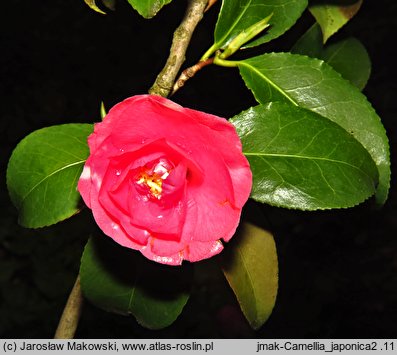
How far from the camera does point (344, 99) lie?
0.81 metres

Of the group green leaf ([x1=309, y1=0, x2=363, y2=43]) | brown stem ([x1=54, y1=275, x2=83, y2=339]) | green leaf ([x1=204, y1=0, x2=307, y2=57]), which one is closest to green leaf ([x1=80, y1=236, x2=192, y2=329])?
brown stem ([x1=54, y1=275, x2=83, y2=339])

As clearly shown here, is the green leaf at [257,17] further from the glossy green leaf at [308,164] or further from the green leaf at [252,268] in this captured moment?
the green leaf at [252,268]

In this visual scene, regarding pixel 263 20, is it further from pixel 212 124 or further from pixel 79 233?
pixel 79 233

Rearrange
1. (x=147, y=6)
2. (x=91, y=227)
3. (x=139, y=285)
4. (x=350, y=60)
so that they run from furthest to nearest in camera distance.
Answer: (x=91, y=227), (x=350, y=60), (x=139, y=285), (x=147, y=6)

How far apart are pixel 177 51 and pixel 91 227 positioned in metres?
1.97

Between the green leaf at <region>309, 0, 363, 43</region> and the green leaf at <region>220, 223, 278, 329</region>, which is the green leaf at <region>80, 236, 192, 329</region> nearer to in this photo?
the green leaf at <region>220, 223, 278, 329</region>

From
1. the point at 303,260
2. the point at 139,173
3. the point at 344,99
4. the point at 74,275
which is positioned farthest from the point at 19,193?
the point at 303,260

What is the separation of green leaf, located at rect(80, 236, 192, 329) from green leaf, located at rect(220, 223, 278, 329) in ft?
0.24

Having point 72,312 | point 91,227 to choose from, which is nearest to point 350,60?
point 72,312

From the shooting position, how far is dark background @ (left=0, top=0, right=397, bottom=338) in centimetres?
272

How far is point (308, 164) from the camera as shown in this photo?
30.2 inches

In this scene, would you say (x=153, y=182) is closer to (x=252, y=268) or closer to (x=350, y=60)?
(x=252, y=268)

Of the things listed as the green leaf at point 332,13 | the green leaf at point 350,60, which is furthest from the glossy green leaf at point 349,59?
the green leaf at point 332,13

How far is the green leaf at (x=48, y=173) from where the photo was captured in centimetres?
81
